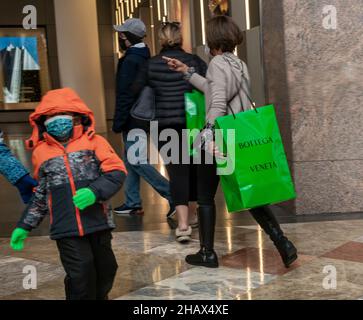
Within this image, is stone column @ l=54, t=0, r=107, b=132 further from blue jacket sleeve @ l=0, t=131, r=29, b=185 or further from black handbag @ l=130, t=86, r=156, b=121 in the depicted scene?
blue jacket sleeve @ l=0, t=131, r=29, b=185

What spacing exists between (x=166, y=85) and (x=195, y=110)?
0.55 metres

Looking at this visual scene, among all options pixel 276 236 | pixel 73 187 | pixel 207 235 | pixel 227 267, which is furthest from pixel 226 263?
pixel 73 187

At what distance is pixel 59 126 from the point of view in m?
2.60

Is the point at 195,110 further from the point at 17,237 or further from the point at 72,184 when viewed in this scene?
the point at 17,237

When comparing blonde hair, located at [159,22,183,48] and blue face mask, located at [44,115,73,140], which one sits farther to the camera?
blonde hair, located at [159,22,183,48]

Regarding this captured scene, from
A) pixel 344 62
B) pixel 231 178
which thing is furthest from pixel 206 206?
pixel 344 62

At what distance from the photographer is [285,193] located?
3.50m

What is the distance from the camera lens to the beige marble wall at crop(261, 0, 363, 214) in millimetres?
4922

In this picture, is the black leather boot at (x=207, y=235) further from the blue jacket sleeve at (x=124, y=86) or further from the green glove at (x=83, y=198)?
the blue jacket sleeve at (x=124, y=86)

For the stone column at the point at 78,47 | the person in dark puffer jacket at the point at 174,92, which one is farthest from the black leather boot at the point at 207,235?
the stone column at the point at 78,47

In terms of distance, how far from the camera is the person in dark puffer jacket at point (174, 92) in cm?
430

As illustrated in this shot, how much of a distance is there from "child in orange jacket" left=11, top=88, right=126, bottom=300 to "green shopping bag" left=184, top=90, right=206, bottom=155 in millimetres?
1284

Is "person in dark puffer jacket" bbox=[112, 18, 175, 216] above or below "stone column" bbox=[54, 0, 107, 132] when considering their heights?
below

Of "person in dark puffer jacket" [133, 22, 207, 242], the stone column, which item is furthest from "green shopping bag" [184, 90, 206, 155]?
the stone column
